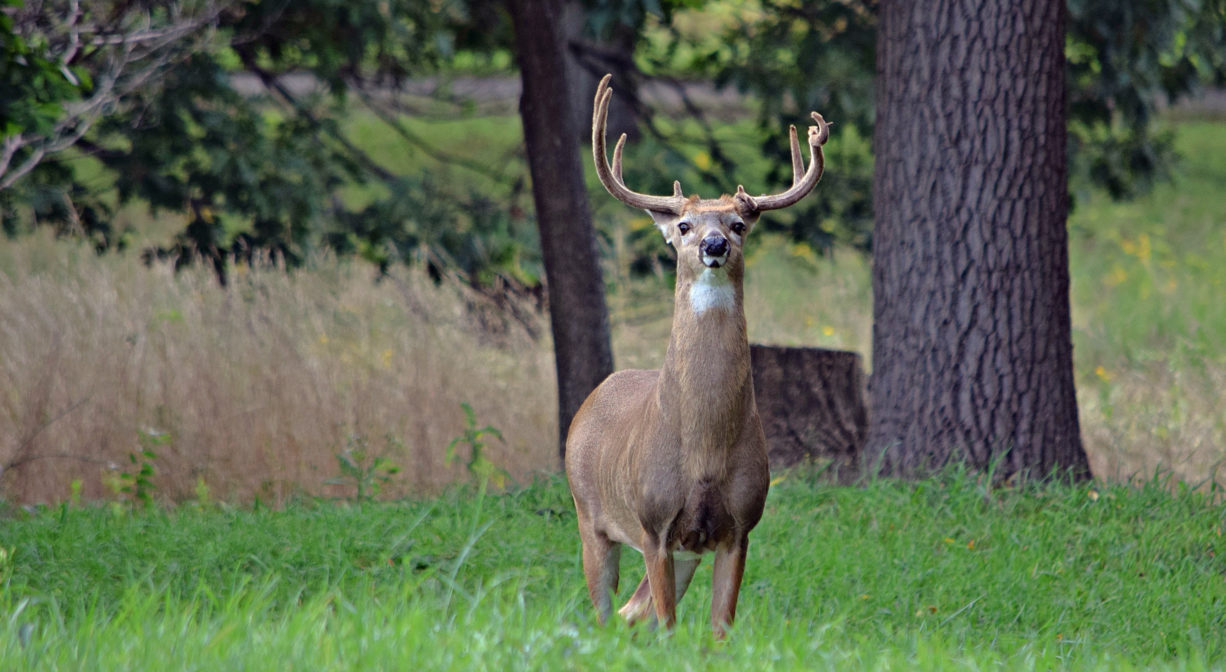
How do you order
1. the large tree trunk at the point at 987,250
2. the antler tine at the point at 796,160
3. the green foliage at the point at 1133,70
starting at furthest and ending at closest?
the green foliage at the point at 1133,70
the large tree trunk at the point at 987,250
the antler tine at the point at 796,160

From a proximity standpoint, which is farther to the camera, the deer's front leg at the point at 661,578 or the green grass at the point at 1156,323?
the green grass at the point at 1156,323

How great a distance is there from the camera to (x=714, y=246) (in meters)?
4.09

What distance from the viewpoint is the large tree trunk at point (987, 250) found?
6754 mm

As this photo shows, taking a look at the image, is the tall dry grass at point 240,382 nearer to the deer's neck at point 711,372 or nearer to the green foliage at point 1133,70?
the deer's neck at point 711,372

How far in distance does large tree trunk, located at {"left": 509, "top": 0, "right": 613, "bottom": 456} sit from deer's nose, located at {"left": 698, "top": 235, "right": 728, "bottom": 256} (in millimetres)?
3748

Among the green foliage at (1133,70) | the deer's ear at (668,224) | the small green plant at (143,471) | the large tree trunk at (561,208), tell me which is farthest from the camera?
the green foliage at (1133,70)

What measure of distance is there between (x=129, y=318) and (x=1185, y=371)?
24.4ft

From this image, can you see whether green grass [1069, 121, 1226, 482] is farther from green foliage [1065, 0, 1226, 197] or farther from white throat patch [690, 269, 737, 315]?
white throat patch [690, 269, 737, 315]

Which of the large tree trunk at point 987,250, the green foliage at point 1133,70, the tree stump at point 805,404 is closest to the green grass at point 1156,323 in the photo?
the green foliage at point 1133,70

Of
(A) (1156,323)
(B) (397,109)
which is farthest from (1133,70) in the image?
(B) (397,109)

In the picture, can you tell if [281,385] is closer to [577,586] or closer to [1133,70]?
[577,586]

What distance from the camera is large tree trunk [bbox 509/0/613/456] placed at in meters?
7.82

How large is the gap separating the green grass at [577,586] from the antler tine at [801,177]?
136cm

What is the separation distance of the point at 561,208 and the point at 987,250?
2.46 metres
